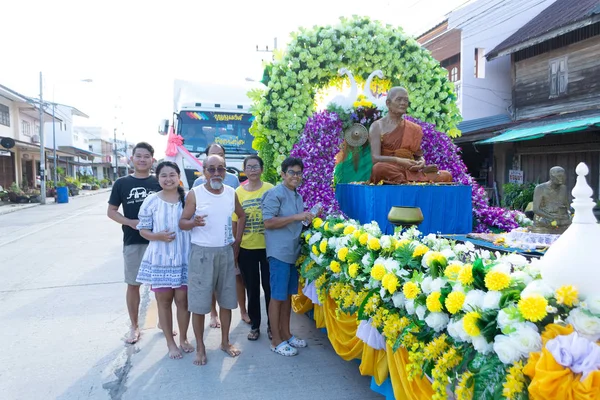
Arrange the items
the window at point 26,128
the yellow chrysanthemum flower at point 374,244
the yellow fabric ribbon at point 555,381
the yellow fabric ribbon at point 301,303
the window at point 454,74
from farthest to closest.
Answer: the window at point 26,128
the window at point 454,74
the yellow fabric ribbon at point 301,303
the yellow chrysanthemum flower at point 374,244
the yellow fabric ribbon at point 555,381

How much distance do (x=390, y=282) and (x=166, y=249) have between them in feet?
6.98

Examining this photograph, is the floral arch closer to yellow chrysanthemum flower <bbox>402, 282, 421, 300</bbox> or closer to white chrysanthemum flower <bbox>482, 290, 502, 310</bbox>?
yellow chrysanthemum flower <bbox>402, 282, 421, 300</bbox>

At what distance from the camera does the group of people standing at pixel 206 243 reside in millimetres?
3852

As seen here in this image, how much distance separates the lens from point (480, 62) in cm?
1520

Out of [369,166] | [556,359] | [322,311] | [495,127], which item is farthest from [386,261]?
[495,127]

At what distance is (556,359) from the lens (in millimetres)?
1570

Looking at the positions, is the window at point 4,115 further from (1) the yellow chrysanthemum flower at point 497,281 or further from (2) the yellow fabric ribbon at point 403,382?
(1) the yellow chrysanthemum flower at point 497,281

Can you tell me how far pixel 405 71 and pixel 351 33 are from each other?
0.93m

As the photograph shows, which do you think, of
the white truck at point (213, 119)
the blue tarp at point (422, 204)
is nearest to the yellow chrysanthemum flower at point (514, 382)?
the blue tarp at point (422, 204)

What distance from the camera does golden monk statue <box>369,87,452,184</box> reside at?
5.00m

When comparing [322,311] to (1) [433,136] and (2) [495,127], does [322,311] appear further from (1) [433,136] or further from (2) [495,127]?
(2) [495,127]

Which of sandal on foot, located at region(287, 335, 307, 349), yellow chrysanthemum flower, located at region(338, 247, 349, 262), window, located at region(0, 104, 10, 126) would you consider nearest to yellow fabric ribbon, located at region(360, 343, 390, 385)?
yellow chrysanthemum flower, located at region(338, 247, 349, 262)

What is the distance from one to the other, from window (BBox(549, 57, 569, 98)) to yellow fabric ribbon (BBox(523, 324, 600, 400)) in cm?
1302

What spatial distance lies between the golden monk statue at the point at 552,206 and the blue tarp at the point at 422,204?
0.71 m
